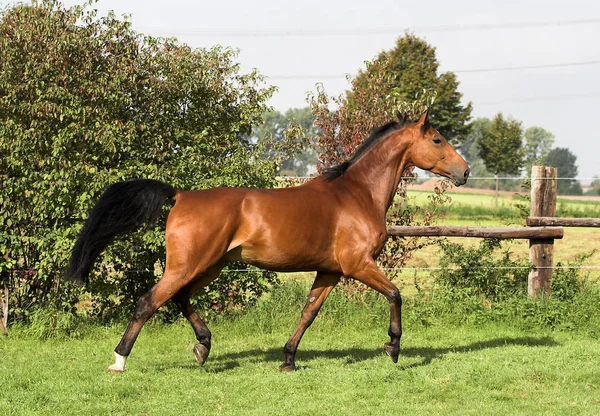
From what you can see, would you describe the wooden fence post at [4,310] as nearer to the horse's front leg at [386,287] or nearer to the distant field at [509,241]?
the horse's front leg at [386,287]

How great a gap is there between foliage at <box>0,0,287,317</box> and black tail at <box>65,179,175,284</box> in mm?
1766

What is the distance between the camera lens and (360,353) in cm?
798

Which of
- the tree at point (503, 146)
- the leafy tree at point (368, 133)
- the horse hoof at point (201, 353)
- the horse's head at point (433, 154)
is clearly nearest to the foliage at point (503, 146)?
the tree at point (503, 146)

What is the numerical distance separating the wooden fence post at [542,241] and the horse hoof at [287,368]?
13.1 ft

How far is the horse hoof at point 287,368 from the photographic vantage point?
274 inches

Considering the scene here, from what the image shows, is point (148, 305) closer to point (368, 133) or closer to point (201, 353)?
point (201, 353)

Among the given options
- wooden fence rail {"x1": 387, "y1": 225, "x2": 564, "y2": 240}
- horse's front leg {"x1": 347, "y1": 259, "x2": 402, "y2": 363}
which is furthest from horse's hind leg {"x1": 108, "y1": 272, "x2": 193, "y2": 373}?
wooden fence rail {"x1": 387, "y1": 225, "x2": 564, "y2": 240}

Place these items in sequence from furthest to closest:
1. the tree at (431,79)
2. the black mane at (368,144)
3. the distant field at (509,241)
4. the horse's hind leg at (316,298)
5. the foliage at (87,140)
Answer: the tree at (431,79)
the distant field at (509,241)
the foliage at (87,140)
the black mane at (368,144)
the horse's hind leg at (316,298)

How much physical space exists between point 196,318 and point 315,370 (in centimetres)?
123

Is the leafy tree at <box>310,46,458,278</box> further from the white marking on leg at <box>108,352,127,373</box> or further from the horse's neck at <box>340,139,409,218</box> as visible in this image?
the white marking on leg at <box>108,352,127,373</box>

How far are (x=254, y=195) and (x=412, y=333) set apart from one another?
3.25 meters

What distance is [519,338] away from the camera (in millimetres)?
8688

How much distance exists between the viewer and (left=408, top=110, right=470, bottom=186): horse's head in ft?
25.0

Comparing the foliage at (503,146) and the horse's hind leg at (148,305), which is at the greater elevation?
the foliage at (503,146)
